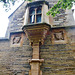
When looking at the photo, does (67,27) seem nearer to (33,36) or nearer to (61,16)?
(61,16)

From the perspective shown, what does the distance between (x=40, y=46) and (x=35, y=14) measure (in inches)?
74.8

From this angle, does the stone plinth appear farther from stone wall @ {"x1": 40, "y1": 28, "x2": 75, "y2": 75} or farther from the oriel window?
the oriel window

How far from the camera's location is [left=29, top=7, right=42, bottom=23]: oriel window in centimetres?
508

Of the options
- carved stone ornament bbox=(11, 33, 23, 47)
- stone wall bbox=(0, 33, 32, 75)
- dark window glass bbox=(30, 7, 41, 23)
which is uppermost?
dark window glass bbox=(30, 7, 41, 23)

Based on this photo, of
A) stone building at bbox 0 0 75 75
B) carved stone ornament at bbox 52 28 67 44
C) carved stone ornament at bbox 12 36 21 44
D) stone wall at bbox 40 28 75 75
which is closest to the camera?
Answer: stone wall at bbox 40 28 75 75

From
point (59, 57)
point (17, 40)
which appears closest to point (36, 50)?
point (59, 57)

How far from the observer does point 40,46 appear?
4727 mm

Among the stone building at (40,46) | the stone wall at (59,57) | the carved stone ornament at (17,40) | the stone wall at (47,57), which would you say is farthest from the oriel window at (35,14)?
the stone wall at (59,57)

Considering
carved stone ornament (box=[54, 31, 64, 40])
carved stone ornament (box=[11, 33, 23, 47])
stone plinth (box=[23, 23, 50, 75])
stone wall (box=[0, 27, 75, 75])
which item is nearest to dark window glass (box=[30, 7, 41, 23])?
stone plinth (box=[23, 23, 50, 75])

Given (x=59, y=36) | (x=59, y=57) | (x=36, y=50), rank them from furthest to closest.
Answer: (x=59, y=36)
(x=36, y=50)
(x=59, y=57)

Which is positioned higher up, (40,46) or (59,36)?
(59,36)

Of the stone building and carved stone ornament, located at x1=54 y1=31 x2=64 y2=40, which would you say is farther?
carved stone ornament, located at x1=54 y1=31 x2=64 y2=40

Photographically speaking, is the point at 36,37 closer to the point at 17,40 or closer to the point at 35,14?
the point at 17,40

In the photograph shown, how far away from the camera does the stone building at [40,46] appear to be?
4129 millimetres
